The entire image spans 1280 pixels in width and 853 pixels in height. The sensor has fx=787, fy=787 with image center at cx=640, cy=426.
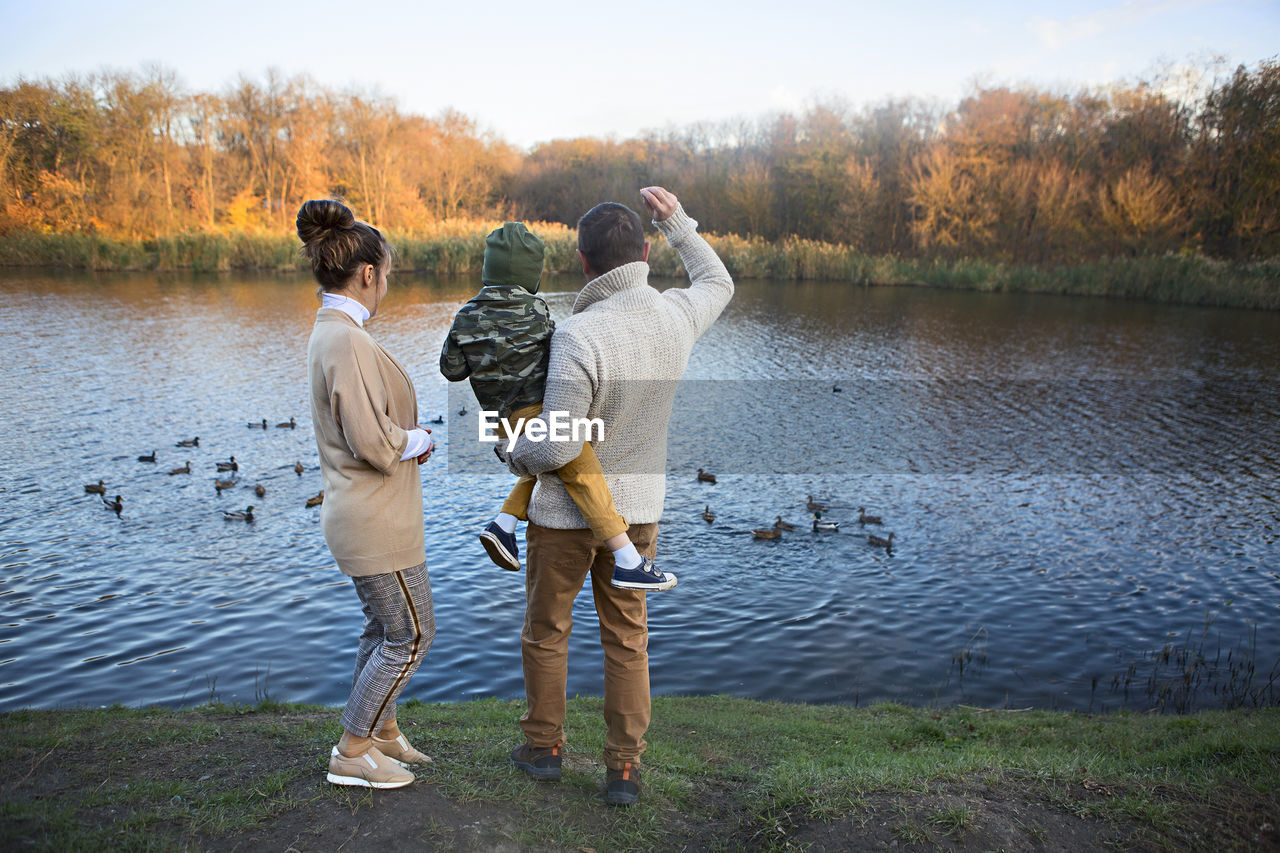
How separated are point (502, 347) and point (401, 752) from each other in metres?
1.91

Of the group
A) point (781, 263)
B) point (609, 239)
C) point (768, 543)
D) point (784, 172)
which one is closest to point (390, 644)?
point (609, 239)

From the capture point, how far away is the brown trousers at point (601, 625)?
3.25 m

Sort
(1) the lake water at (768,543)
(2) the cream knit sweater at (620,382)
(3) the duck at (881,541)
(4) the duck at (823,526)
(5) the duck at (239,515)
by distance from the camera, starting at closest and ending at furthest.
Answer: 1. (2) the cream knit sweater at (620,382)
2. (1) the lake water at (768,543)
3. (3) the duck at (881,541)
4. (5) the duck at (239,515)
5. (4) the duck at (823,526)

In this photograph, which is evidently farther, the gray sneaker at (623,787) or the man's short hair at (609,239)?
the gray sneaker at (623,787)

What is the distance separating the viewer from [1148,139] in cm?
4328

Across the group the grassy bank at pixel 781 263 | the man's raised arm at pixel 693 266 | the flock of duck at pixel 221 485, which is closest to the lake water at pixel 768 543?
the flock of duck at pixel 221 485

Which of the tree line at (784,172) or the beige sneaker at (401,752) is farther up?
the tree line at (784,172)

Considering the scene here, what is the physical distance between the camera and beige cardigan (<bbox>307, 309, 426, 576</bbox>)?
2.95 meters

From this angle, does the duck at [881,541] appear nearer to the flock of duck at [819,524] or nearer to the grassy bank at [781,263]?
the flock of duck at [819,524]

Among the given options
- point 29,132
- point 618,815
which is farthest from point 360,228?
point 29,132

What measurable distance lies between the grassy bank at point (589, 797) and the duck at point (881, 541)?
19.2 ft

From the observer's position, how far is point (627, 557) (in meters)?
3.11

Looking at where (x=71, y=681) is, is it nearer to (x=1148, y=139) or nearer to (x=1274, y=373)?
(x=1274, y=373)

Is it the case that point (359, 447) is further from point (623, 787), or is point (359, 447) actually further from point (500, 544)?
point (623, 787)
